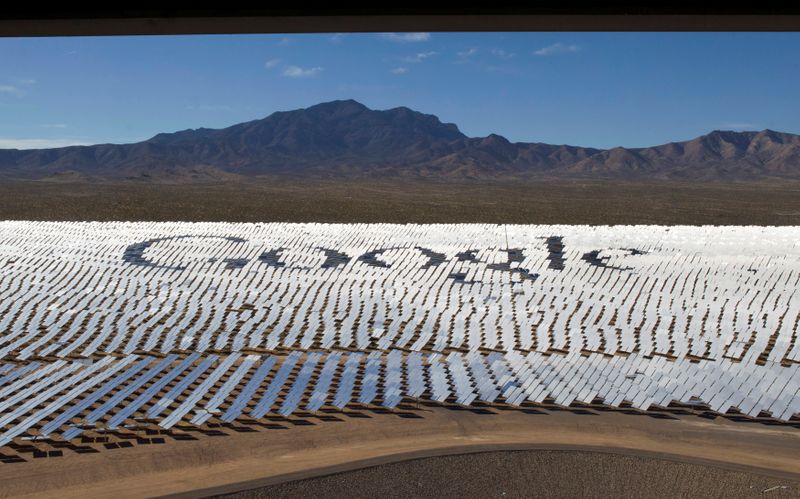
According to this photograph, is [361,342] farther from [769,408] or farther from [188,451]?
[769,408]

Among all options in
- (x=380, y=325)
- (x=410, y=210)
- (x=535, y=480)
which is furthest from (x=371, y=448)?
(x=410, y=210)

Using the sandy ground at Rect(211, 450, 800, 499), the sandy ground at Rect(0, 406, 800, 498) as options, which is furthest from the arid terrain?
the sandy ground at Rect(211, 450, 800, 499)

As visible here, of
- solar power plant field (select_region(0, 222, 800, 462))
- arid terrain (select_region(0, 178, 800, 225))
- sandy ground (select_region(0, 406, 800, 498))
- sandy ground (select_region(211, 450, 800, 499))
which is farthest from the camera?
arid terrain (select_region(0, 178, 800, 225))

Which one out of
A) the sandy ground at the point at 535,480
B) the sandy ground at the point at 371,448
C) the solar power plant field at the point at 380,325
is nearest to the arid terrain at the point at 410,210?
the solar power plant field at the point at 380,325

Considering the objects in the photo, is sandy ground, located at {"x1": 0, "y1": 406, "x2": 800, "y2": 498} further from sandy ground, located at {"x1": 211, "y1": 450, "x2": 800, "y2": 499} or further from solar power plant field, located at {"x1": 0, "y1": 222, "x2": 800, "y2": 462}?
solar power plant field, located at {"x1": 0, "y1": 222, "x2": 800, "y2": 462}

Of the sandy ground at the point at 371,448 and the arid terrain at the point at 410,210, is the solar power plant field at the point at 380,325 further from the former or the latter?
the arid terrain at the point at 410,210

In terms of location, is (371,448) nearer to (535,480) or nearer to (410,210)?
(535,480)
